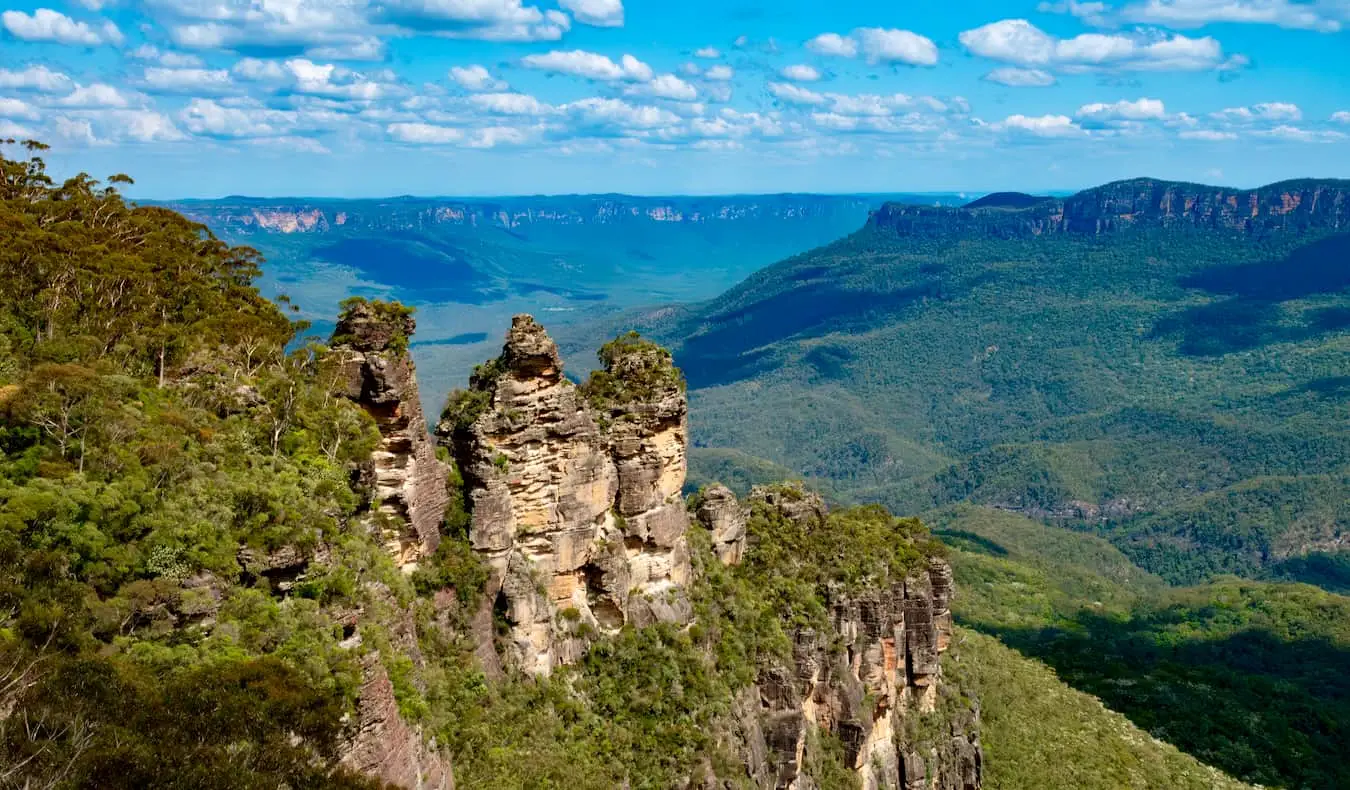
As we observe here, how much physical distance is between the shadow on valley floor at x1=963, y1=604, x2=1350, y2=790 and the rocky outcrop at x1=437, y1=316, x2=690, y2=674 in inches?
1914

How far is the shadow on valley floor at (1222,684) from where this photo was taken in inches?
2916

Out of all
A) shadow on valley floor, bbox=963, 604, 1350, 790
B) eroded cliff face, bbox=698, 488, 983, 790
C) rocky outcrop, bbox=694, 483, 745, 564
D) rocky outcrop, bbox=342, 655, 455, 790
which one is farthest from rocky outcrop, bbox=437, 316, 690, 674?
shadow on valley floor, bbox=963, 604, 1350, 790

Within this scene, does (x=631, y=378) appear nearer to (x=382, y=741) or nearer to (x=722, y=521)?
(x=722, y=521)

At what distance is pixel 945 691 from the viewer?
58.0 metres

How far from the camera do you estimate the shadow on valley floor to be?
7406cm

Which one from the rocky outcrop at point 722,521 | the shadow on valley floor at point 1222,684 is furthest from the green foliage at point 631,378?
the shadow on valley floor at point 1222,684

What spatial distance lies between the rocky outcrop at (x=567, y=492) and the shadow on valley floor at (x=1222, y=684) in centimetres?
4863

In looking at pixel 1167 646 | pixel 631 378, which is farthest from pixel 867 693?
pixel 1167 646

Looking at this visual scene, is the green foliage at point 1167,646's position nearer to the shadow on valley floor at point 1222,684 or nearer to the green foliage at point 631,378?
the shadow on valley floor at point 1222,684

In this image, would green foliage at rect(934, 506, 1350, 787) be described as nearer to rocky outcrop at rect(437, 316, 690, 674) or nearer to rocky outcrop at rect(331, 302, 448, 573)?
rocky outcrop at rect(437, 316, 690, 674)

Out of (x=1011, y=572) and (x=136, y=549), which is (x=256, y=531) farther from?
(x=1011, y=572)

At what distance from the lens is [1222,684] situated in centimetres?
9206

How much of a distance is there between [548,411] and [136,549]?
1597 centimetres

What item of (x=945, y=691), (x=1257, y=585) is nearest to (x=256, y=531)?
(x=945, y=691)
